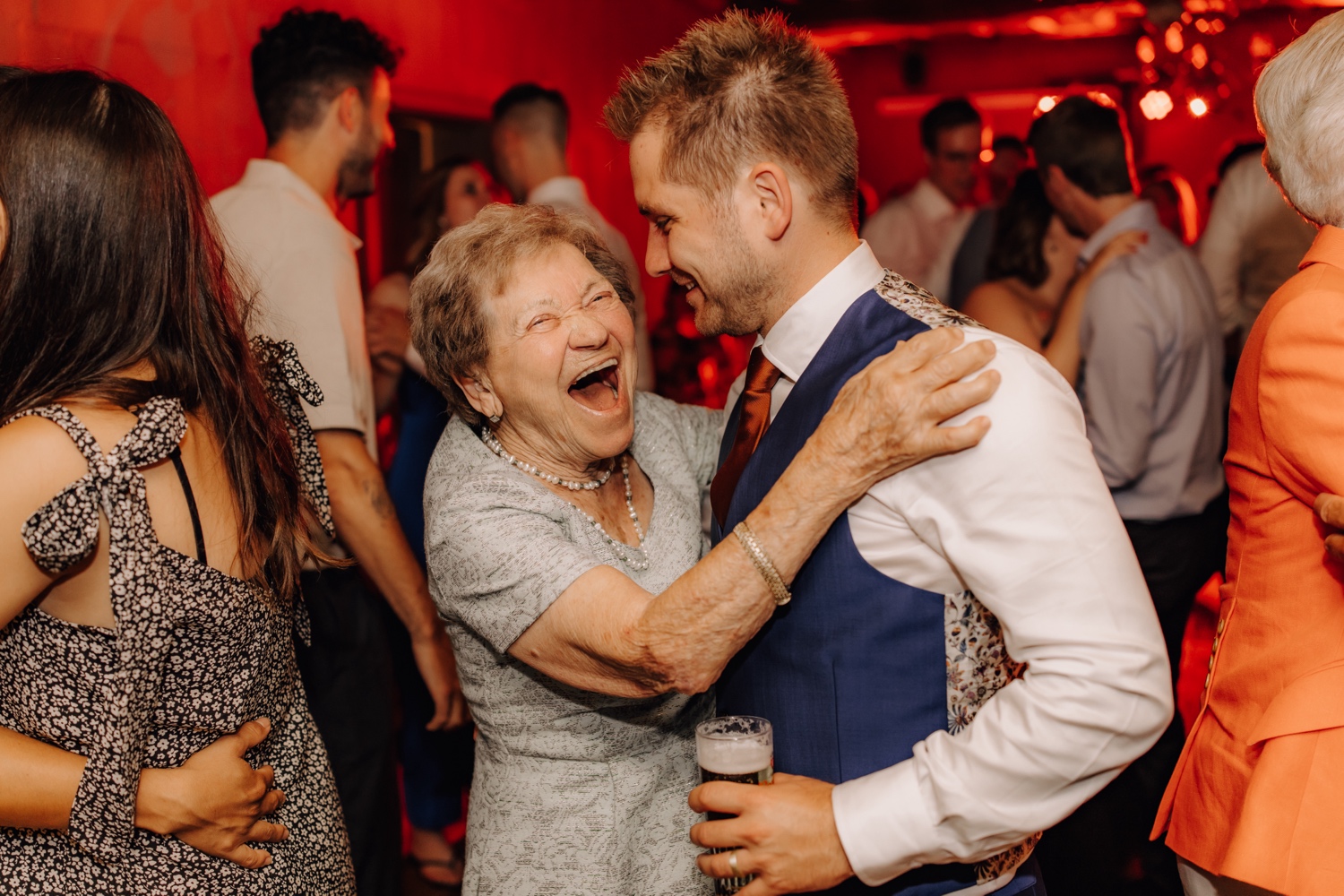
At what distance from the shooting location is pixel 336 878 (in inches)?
60.1

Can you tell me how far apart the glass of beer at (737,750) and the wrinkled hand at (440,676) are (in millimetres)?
1410

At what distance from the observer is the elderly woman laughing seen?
49.9 inches

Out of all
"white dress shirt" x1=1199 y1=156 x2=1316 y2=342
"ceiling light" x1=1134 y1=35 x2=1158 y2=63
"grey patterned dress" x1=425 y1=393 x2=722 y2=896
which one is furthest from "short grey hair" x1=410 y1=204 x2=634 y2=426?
"ceiling light" x1=1134 y1=35 x2=1158 y2=63

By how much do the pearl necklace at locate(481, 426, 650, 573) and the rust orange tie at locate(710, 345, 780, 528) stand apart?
155 millimetres

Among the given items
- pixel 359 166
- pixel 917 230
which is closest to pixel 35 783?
pixel 359 166

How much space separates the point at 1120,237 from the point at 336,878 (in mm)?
2604

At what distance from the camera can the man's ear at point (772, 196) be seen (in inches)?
53.1

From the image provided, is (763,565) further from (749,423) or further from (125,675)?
(125,675)

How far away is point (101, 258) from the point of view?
48.7 inches

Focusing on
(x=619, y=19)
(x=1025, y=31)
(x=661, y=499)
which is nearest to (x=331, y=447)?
(x=661, y=499)

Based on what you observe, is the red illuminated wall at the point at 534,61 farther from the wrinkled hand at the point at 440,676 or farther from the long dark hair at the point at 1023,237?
the wrinkled hand at the point at 440,676

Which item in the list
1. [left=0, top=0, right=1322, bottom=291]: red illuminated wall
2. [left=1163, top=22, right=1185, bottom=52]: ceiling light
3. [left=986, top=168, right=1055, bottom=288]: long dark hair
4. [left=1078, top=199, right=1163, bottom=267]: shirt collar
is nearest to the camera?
[left=0, top=0, right=1322, bottom=291]: red illuminated wall

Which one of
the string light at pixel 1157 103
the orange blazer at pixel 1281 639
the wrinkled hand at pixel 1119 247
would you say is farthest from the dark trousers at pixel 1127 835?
the string light at pixel 1157 103

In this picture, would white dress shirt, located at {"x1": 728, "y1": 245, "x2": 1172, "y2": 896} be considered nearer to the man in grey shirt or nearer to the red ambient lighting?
the man in grey shirt
